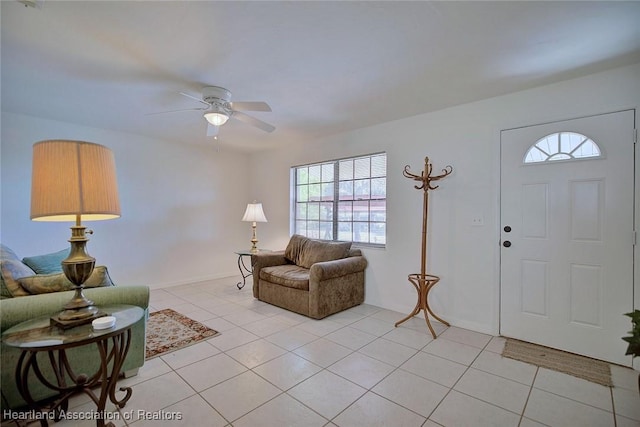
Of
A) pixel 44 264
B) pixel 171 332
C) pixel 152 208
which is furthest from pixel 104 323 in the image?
pixel 152 208

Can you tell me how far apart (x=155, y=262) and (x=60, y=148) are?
348cm

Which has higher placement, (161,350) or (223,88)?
(223,88)

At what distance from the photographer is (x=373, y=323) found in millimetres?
3180

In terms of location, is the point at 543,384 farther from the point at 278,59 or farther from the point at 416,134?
the point at 278,59

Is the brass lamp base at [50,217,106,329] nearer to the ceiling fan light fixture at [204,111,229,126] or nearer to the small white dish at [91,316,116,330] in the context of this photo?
the small white dish at [91,316,116,330]

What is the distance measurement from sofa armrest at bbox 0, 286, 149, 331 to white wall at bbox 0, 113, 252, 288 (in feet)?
8.22

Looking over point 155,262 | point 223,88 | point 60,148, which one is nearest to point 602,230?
point 223,88

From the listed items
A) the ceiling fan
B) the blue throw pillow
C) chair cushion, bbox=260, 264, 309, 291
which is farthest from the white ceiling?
chair cushion, bbox=260, 264, 309, 291

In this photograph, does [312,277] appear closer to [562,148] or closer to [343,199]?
[343,199]

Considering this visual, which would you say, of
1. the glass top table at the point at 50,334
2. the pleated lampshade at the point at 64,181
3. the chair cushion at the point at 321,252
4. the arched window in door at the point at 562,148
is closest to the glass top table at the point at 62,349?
the glass top table at the point at 50,334

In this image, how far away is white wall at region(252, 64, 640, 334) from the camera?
251 cm

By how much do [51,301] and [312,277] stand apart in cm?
216

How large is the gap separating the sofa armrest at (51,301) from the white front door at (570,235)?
324cm

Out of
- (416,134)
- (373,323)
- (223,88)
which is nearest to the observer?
(223,88)
